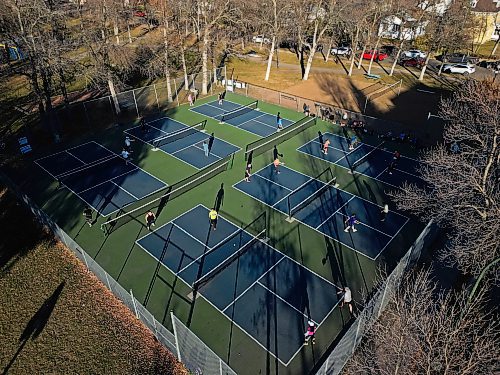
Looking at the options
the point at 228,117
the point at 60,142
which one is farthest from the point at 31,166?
the point at 228,117

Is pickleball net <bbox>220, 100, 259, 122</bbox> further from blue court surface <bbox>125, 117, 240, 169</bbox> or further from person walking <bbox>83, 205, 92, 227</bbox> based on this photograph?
person walking <bbox>83, 205, 92, 227</bbox>

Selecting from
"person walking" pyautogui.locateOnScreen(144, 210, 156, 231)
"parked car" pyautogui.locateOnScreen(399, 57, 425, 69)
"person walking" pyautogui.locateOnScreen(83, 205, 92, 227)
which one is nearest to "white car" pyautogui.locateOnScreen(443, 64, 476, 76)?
"parked car" pyautogui.locateOnScreen(399, 57, 425, 69)

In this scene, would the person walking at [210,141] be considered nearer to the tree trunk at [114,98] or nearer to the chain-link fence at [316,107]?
the tree trunk at [114,98]

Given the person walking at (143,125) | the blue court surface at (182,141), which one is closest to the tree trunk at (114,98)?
the person walking at (143,125)

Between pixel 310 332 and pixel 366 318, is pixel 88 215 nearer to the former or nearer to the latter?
pixel 310 332

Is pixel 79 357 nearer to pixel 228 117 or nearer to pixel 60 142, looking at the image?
pixel 60 142
